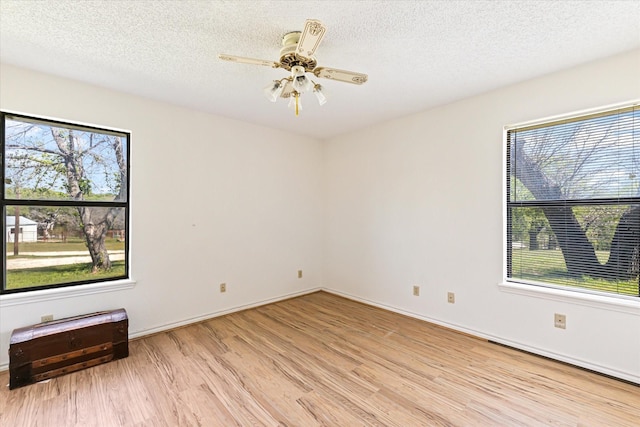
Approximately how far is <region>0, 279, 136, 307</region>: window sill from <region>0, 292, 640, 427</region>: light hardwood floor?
56 cm

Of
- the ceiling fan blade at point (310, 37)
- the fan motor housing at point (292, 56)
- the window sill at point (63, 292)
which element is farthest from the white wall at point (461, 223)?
the window sill at point (63, 292)

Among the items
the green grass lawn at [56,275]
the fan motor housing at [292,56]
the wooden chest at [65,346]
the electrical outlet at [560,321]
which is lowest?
the wooden chest at [65,346]

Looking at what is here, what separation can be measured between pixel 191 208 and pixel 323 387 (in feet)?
7.71

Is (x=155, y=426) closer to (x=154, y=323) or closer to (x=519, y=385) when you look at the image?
(x=154, y=323)

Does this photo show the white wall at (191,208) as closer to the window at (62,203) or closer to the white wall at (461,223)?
the window at (62,203)

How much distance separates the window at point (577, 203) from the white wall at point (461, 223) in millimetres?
150

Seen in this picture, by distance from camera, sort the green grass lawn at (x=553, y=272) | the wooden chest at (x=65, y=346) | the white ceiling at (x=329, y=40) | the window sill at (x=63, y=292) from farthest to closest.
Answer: the window sill at (x=63, y=292) < the green grass lawn at (x=553, y=272) < the wooden chest at (x=65, y=346) < the white ceiling at (x=329, y=40)

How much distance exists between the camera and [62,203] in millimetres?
2588

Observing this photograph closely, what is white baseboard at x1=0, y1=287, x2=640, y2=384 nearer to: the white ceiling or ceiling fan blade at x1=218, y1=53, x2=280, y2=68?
the white ceiling

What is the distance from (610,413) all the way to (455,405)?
3.09ft

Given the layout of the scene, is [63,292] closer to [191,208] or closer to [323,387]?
[191,208]

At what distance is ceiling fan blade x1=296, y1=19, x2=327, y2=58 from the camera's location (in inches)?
57.0

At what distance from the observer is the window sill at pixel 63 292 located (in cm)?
232

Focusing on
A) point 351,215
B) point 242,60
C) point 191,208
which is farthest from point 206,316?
point 242,60
